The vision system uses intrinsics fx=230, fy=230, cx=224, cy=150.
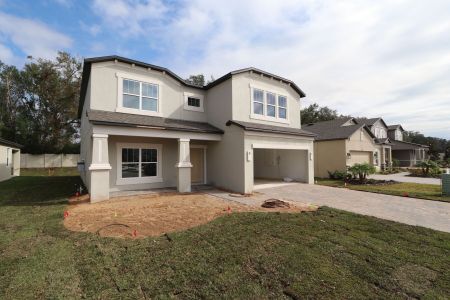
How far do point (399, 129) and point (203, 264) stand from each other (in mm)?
47373

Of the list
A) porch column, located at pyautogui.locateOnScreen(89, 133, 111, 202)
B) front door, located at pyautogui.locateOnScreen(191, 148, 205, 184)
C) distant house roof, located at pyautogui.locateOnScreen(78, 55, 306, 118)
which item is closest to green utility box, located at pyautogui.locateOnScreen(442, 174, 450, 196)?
distant house roof, located at pyautogui.locateOnScreen(78, 55, 306, 118)

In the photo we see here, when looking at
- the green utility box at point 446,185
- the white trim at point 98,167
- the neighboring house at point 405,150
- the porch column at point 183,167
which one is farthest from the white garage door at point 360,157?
the white trim at point 98,167

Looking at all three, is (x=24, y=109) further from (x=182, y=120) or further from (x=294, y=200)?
(x=294, y=200)

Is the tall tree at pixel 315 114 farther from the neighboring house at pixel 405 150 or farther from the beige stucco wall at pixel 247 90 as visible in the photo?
the beige stucco wall at pixel 247 90

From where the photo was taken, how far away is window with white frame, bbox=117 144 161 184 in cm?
1210

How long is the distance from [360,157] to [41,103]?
40.7 m

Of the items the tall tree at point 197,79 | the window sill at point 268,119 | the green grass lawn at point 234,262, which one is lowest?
the green grass lawn at point 234,262

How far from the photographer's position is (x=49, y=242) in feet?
17.3

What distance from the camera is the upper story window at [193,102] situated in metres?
14.3

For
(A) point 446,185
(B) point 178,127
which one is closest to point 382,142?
(A) point 446,185

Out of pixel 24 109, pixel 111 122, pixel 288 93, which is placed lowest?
pixel 111 122

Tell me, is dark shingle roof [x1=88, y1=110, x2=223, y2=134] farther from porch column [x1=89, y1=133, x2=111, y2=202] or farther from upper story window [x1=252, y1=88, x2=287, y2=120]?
upper story window [x1=252, y1=88, x2=287, y2=120]

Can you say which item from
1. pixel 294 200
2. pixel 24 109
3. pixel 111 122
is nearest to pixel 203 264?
pixel 294 200

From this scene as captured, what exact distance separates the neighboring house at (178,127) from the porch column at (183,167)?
51 millimetres
